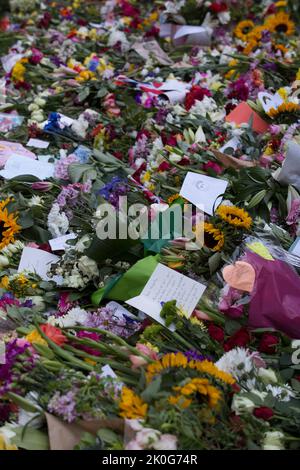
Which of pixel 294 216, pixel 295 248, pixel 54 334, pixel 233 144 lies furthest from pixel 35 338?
pixel 233 144

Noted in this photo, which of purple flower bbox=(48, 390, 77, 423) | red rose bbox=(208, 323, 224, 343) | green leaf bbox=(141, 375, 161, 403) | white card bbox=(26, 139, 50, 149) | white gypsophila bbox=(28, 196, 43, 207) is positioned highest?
green leaf bbox=(141, 375, 161, 403)

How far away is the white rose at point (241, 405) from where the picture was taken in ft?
4.88

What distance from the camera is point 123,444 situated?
4.76 feet

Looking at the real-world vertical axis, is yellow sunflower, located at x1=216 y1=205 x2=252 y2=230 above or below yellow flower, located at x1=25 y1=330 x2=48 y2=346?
above

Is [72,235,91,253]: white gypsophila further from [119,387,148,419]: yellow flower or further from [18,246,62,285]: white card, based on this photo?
[119,387,148,419]: yellow flower

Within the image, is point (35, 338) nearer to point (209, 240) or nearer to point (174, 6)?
point (209, 240)

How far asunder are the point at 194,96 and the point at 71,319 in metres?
1.73

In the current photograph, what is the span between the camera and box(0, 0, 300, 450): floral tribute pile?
1.50m

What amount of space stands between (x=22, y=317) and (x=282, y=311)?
86 cm

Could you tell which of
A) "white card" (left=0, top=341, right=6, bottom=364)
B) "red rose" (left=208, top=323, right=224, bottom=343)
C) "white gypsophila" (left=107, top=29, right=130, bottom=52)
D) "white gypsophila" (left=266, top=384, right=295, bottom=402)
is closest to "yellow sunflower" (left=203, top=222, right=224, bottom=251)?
"red rose" (left=208, top=323, right=224, bottom=343)

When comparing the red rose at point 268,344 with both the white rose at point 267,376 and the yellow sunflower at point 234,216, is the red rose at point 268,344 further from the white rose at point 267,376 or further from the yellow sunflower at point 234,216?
the yellow sunflower at point 234,216

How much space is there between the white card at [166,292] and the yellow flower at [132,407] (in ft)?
1.50

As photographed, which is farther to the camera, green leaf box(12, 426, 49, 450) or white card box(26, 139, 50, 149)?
white card box(26, 139, 50, 149)

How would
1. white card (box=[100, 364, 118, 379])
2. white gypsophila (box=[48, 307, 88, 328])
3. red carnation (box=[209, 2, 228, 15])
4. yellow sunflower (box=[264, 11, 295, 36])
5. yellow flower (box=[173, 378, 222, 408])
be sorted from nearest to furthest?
yellow flower (box=[173, 378, 222, 408]), white card (box=[100, 364, 118, 379]), white gypsophila (box=[48, 307, 88, 328]), yellow sunflower (box=[264, 11, 295, 36]), red carnation (box=[209, 2, 228, 15])
